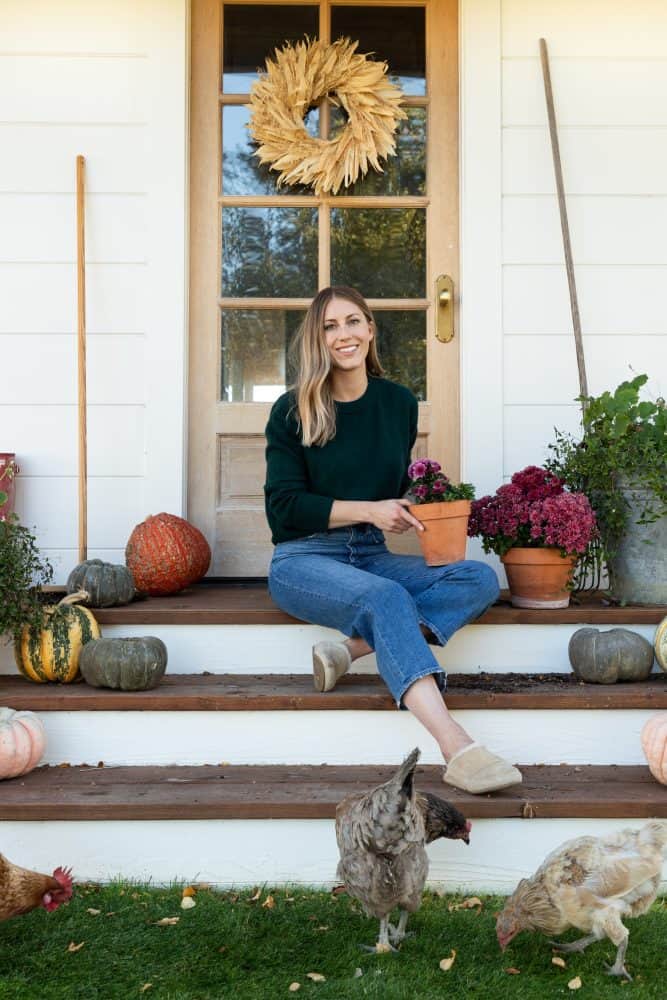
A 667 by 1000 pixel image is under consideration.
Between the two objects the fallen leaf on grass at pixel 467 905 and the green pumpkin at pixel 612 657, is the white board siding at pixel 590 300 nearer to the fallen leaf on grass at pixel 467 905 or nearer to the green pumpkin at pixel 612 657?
the green pumpkin at pixel 612 657

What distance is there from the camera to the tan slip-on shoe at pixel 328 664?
268 cm

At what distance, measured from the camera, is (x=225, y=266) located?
3797 millimetres

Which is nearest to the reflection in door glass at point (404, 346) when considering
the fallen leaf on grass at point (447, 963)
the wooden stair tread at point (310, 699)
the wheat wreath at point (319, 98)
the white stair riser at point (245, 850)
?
the wheat wreath at point (319, 98)

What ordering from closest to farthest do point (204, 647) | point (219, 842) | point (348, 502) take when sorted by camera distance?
point (219, 842)
point (348, 502)
point (204, 647)

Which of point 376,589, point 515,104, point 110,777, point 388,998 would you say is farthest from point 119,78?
point 388,998

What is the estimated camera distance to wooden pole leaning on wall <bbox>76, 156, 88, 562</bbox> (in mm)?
3502

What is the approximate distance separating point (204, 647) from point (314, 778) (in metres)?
0.68

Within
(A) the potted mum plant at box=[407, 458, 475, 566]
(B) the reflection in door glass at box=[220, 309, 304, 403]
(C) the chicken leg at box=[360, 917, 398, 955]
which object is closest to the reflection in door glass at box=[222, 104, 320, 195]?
(B) the reflection in door glass at box=[220, 309, 304, 403]

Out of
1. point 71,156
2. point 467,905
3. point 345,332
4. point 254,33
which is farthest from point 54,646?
point 254,33

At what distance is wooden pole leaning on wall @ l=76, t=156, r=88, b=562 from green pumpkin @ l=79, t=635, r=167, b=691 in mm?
772

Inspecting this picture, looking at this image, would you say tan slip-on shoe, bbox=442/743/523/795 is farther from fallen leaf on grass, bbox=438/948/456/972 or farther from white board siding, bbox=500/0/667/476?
Result: white board siding, bbox=500/0/667/476

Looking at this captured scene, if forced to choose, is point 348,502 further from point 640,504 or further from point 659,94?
point 659,94

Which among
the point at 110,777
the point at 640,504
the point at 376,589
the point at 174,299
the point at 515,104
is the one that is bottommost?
the point at 110,777

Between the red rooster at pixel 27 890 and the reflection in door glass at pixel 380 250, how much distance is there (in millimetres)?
2482
